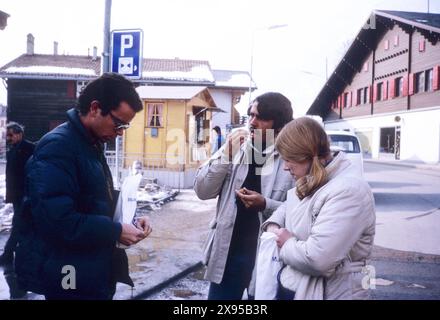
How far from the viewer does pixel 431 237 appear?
594cm

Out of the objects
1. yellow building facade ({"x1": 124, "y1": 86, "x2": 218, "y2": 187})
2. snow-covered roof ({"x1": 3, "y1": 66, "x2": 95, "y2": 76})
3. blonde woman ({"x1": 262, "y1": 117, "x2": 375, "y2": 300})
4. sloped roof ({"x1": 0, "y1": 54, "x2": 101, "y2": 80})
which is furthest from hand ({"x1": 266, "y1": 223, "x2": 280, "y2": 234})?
snow-covered roof ({"x1": 3, "y1": 66, "x2": 95, "y2": 76})

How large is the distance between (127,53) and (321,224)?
3311 millimetres

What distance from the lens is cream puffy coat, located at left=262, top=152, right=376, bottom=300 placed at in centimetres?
126

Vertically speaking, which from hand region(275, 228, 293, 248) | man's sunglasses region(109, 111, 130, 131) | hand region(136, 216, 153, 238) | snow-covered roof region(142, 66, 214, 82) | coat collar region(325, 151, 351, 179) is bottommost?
hand region(136, 216, 153, 238)

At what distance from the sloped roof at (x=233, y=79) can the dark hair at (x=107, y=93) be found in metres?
19.7

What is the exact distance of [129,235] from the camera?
1523 mm

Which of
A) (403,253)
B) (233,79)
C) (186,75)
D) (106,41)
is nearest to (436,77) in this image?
(403,253)

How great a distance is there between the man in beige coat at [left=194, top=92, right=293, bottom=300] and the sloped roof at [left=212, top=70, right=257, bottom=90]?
1928 centimetres

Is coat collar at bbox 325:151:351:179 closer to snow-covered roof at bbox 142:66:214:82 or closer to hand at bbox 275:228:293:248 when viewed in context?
hand at bbox 275:228:293:248

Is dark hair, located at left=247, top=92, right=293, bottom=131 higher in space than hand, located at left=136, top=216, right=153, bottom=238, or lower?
higher

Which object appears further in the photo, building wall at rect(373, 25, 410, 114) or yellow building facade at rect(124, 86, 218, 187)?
building wall at rect(373, 25, 410, 114)
